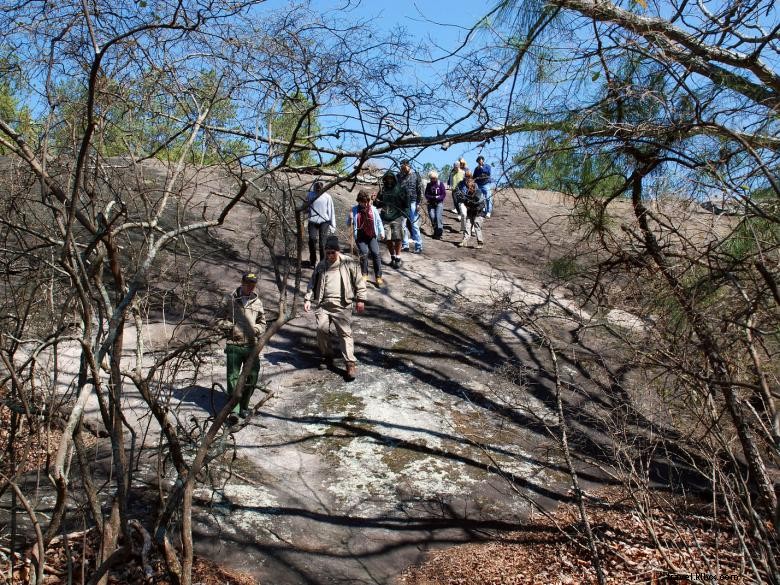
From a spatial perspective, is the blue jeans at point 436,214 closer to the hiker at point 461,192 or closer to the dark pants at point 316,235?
the hiker at point 461,192

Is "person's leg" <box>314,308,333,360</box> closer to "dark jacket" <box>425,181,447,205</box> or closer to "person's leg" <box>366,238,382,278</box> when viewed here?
"person's leg" <box>366,238,382,278</box>

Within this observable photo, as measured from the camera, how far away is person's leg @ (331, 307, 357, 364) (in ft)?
31.1


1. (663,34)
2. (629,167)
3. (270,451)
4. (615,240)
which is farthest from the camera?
(270,451)

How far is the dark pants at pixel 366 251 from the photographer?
11.5m

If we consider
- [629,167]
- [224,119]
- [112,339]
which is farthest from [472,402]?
[112,339]

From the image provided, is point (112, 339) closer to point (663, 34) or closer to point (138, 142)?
point (138, 142)

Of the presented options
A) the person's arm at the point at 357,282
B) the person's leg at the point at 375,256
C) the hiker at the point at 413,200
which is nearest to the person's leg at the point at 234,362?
the person's arm at the point at 357,282

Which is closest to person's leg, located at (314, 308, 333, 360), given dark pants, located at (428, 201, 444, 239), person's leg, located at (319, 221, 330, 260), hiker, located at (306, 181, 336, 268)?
hiker, located at (306, 181, 336, 268)

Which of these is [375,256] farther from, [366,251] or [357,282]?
[357,282]

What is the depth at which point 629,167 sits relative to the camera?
222 inches

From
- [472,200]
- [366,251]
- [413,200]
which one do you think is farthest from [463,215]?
[366,251]

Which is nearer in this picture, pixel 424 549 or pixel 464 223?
pixel 424 549

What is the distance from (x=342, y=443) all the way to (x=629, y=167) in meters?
4.53

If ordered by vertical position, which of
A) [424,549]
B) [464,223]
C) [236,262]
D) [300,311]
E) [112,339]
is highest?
[464,223]
